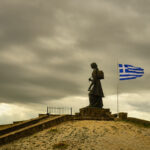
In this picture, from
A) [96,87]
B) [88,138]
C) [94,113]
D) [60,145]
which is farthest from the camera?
[96,87]

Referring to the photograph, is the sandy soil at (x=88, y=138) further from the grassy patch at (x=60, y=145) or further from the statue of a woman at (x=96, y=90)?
the statue of a woman at (x=96, y=90)

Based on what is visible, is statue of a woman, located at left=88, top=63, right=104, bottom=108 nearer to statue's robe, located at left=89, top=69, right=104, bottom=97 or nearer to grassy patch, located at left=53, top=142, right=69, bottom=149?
statue's robe, located at left=89, top=69, right=104, bottom=97

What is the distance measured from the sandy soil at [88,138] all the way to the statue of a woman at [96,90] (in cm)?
355

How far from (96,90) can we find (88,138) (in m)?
7.48

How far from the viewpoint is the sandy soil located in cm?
1623

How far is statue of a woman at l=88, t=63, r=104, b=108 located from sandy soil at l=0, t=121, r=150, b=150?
11.6 feet

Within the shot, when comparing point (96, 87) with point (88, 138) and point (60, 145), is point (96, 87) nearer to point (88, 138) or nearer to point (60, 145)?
point (88, 138)

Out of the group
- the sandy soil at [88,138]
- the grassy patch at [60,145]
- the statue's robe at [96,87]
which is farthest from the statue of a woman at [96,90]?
the grassy patch at [60,145]

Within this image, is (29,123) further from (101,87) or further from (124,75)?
(124,75)

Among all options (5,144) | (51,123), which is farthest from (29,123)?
(5,144)

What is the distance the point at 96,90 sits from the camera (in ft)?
78.6

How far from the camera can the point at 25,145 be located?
55.4ft

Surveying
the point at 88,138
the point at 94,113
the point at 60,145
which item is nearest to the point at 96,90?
the point at 94,113

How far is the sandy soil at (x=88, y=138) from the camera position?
53.3 feet
